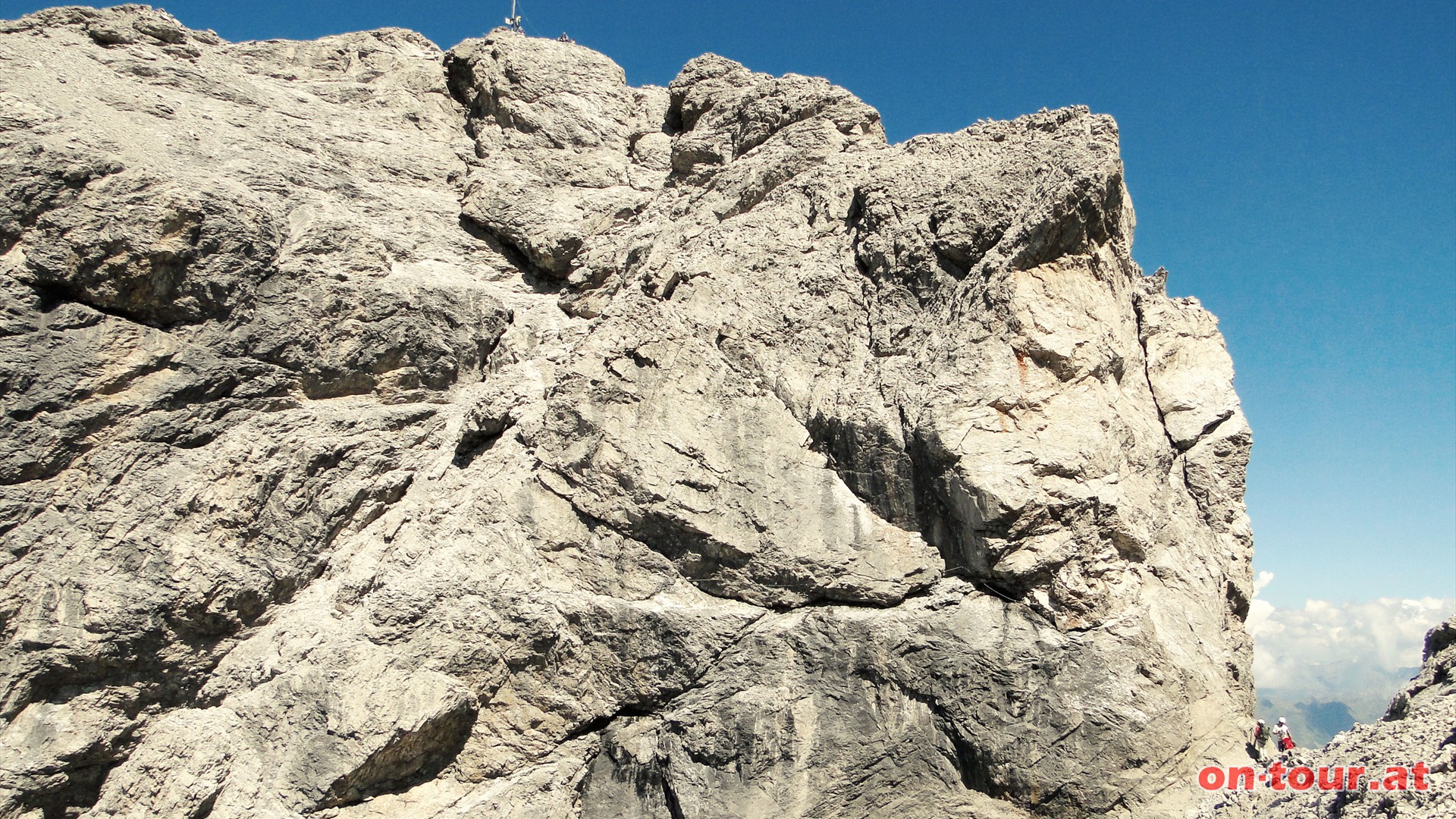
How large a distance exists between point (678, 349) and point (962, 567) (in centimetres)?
379

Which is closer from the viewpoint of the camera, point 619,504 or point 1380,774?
point 1380,774

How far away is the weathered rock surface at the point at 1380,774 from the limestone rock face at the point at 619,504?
61cm

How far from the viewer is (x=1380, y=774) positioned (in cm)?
831

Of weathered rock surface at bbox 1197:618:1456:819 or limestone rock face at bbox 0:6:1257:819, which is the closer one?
weathered rock surface at bbox 1197:618:1456:819

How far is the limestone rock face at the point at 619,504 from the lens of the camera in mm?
8406

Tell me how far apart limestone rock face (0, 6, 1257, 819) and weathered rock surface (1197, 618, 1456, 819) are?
615 millimetres

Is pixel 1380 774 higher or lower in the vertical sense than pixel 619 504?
lower

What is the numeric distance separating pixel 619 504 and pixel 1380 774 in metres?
7.72

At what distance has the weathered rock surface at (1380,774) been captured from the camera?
769cm

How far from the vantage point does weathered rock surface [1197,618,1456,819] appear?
769 cm

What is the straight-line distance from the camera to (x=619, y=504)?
9148mm

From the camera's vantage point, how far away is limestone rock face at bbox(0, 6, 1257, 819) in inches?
331

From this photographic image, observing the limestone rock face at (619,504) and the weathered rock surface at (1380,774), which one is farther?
the limestone rock face at (619,504)

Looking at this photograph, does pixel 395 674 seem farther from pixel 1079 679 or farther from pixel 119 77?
pixel 119 77
